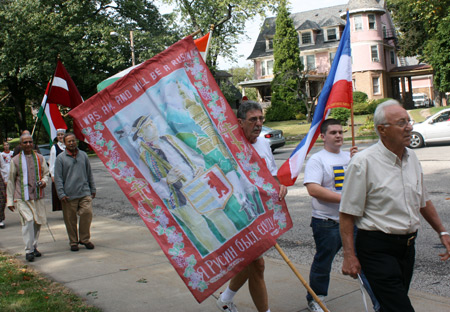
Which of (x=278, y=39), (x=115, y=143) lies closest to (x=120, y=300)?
(x=115, y=143)

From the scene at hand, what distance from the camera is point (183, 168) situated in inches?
164

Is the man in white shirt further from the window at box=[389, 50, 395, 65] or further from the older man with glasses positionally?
the window at box=[389, 50, 395, 65]

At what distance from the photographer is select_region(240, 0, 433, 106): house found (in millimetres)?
48500

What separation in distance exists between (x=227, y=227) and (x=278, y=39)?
45939mm

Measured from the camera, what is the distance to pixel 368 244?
3.39 meters

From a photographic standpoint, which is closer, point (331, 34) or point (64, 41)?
point (64, 41)

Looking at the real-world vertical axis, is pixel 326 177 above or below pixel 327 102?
below

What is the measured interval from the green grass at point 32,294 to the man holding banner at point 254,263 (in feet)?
4.57

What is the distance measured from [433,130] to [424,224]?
514 inches

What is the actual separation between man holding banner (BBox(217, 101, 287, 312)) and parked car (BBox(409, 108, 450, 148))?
55.1ft

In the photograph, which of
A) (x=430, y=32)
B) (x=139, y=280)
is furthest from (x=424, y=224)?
(x=430, y=32)

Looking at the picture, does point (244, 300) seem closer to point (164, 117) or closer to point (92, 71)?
point (164, 117)

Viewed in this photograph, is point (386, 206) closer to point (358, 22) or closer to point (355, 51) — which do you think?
point (355, 51)

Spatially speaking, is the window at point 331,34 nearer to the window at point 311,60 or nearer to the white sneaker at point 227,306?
the window at point 311,60
